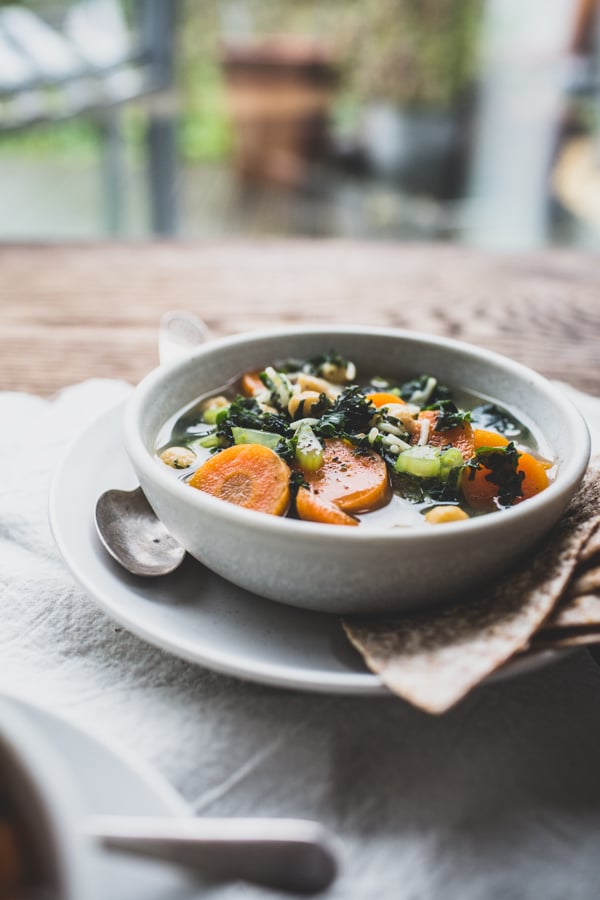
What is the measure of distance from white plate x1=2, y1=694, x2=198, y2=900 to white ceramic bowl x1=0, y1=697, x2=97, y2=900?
126 millimetres

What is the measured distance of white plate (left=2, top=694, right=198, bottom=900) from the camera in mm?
700

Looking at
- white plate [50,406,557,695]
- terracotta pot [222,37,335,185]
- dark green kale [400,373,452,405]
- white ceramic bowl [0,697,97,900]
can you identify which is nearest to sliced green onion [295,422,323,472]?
white plate [50,406,557,695]

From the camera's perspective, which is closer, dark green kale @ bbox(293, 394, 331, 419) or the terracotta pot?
dark green kale @ bbox(293, 394, 331, 419)

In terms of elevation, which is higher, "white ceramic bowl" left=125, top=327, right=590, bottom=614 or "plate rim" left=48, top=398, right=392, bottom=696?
"white ceramic bowl" left=125, top=327, right=590, bottom=614

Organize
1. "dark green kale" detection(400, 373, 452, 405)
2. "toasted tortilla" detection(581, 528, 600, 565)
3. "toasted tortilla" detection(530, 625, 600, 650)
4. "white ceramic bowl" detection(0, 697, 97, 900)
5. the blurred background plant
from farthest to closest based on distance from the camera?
the blurred background plant → "dark green kale" detection(400, 373, 452, 405) → "toasted tortilla" detection(581, 528, 600, 565) → "toasted tortilla" detection(530, 625, 600, 650) → "white ceramic bowl" detection(0, 697, 97, 900)

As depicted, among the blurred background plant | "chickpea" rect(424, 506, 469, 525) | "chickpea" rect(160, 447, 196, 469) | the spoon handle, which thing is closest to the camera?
the spoon handle

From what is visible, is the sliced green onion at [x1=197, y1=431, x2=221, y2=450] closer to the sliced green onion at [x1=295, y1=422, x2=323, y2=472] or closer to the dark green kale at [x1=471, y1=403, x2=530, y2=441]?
the sliced green onion at [x1=295, y1=422, x2=323, y2=472]

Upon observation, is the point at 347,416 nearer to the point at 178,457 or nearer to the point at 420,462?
the point at 420,462

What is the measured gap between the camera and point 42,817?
1.91 feet

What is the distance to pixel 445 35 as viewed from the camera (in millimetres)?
8242

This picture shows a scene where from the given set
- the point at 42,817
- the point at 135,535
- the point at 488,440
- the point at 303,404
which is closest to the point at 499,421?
the point at 488,440

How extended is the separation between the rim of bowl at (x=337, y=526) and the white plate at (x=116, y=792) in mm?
363

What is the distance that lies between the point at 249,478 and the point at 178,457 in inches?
9.3

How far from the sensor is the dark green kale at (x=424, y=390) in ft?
5.56
